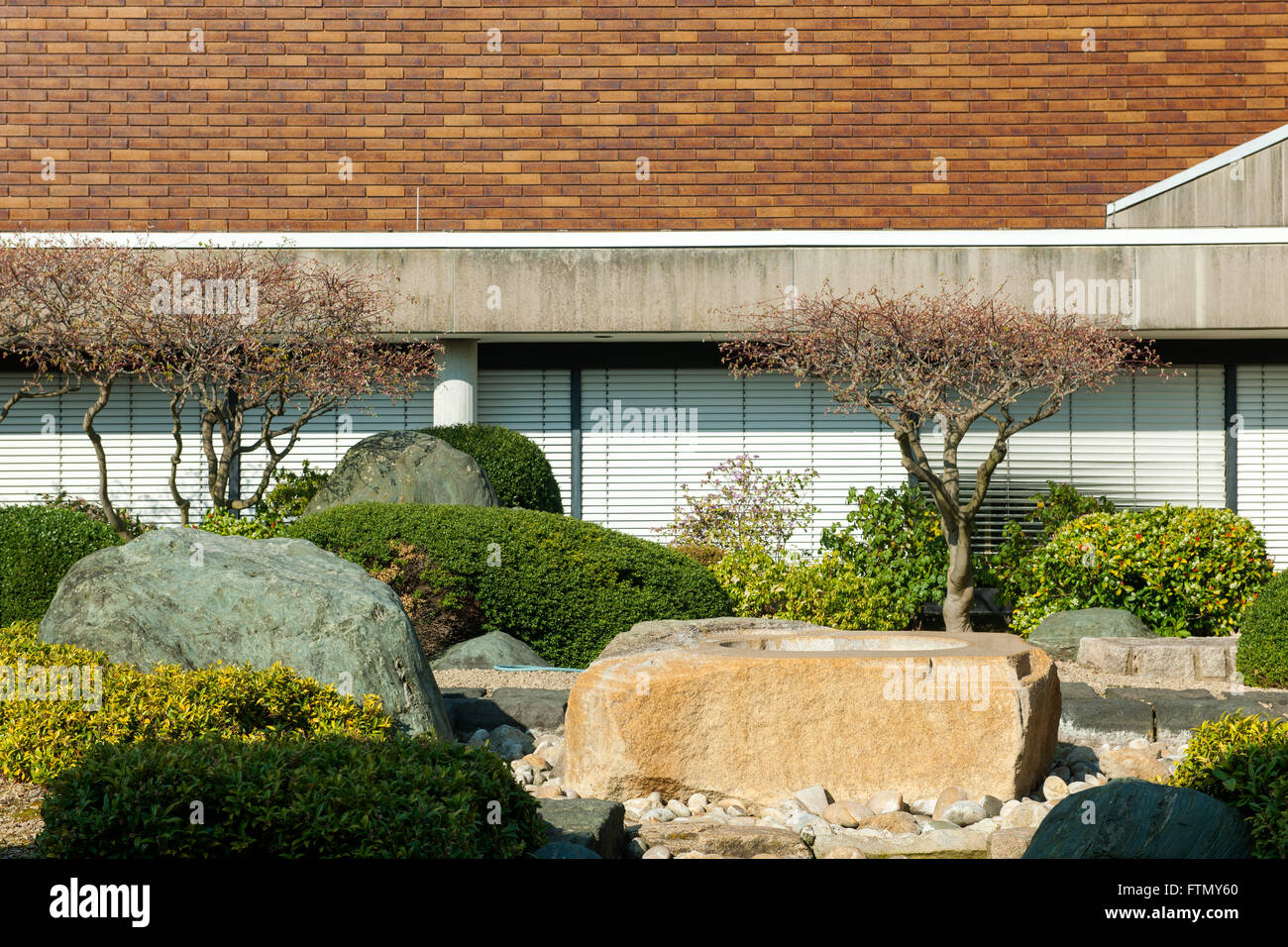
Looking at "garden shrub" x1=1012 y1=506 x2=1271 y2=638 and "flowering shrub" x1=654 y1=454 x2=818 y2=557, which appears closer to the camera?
"garden shrub" x1=1012 y1=506 x2=1271 y2=638

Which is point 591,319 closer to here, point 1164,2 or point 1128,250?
point 1128,250

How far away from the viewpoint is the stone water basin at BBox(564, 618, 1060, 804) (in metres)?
6.54

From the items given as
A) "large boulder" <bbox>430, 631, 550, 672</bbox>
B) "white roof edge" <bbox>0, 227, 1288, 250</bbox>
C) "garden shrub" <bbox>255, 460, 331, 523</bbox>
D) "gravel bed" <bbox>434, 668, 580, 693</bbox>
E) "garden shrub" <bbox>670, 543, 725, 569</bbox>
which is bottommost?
"gravel bed" <bbox>434, 668, 580, 693</bbox>

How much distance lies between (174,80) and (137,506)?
5.78m

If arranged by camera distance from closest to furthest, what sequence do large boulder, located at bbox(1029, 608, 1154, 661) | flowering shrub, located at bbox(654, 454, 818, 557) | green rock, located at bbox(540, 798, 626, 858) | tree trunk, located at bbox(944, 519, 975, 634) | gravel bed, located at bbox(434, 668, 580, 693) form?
green rock, located at bbox(540, 798, 626, 858) < gravel bed, located at bbox(434, 668, 580, 693) < large boulder, located at bbox(1029, 608, 1154, 661) < tree trunk, located at bbox(944, 519, 975, 634) < flowering shrub, located at bbox(654, 454, 818, 557)

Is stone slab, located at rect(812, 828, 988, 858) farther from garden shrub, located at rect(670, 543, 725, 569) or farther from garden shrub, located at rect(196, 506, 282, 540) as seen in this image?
garden shrub, located at rect(670, 543, 725, 569)

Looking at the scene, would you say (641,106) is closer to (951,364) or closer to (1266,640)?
(951,364)

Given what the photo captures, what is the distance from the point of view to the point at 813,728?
6.57 m

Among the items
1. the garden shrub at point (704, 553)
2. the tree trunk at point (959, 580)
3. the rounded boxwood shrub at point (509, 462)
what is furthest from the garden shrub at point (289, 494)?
the tree trunk at point (959, 580)

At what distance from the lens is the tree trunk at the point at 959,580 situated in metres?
12.2

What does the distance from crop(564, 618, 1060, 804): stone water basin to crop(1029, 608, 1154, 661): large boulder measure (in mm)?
5137

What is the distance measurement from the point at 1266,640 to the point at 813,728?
503 cm

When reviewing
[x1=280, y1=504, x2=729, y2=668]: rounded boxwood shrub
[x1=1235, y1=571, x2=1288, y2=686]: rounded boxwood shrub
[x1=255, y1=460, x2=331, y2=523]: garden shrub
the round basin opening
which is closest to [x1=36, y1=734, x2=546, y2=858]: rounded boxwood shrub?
the round basin opening

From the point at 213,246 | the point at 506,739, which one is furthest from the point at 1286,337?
the point at 213,246
